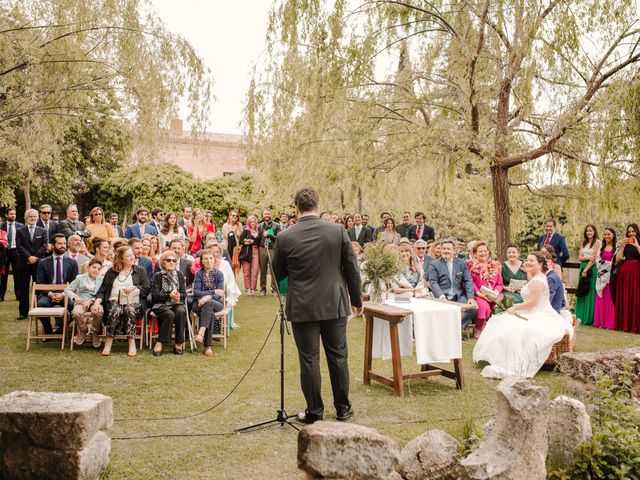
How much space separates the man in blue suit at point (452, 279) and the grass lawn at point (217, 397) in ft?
2.67

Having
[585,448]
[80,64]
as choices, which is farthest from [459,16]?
[585,448]

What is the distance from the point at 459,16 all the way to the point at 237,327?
631cm

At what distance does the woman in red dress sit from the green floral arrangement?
5.47 m

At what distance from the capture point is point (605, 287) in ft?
35.8

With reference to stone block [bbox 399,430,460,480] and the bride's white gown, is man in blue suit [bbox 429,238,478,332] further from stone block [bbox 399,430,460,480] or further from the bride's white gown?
stone block [bbox 399,430,460,480]

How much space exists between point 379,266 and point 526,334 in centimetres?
192

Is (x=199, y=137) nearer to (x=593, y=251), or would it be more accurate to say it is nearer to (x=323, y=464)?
(x=323, y=464)

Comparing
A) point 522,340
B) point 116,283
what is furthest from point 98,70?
point 522,340

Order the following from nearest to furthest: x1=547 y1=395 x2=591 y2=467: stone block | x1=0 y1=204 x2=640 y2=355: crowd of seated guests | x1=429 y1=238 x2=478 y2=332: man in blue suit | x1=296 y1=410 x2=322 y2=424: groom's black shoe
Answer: x1=547 y1=395 x2=591 y2=467: stone block → x1=296 y1=410 x2=322 y2=424: groom's black shoe → x1=0 y1=204 x2=640 y2=355: crowd of seated guests → x1=429 y1=238 x2=478 y2=332: man in blue suit

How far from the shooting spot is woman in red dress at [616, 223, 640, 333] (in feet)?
34.4

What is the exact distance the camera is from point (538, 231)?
789 inches

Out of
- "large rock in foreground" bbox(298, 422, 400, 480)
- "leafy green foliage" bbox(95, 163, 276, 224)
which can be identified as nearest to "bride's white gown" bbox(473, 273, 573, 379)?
"large rock in foreground" bbox(298, 422, 400, 480)

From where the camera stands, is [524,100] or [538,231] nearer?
[524,100]

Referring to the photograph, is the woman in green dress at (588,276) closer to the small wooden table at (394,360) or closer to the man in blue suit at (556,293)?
the man in blue suit at (556,293)
